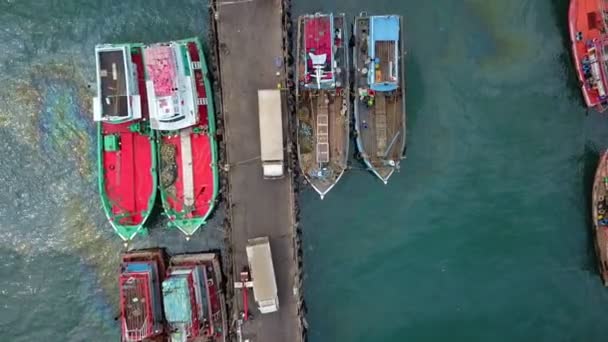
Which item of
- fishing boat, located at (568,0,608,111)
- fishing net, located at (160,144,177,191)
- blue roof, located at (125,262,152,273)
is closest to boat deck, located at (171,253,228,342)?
blue roof, located at (125,262,152,273)

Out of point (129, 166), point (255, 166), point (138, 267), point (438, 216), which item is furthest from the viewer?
point (438, 216)

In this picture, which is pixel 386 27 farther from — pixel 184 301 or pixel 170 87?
pixel 184 301

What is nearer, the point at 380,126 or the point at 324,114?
the point at 324,114

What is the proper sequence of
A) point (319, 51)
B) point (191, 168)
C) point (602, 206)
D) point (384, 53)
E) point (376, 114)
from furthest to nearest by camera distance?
1. point (602, 206)
2. point (191, 168)
3. point (376, 114)
4. point (384, 53)
5. point (319, 51)

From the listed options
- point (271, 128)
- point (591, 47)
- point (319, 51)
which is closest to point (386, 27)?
point (319, 51)

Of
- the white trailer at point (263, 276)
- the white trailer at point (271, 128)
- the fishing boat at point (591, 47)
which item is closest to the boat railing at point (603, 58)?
the fishing boat at point (591, 47)
